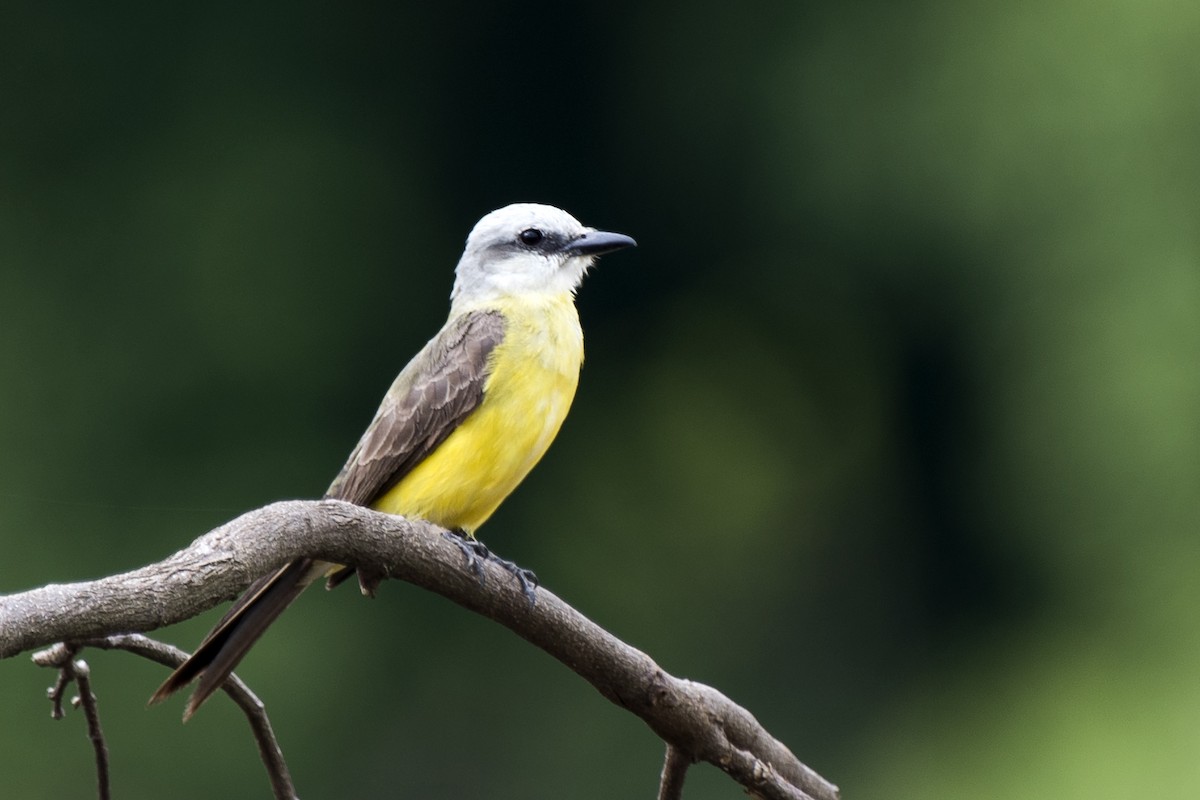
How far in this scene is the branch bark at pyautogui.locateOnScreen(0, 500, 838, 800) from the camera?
1.95 meters

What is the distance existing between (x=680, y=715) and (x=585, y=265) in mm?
1973

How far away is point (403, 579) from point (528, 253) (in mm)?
2048

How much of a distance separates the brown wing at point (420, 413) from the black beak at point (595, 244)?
479 millimetres

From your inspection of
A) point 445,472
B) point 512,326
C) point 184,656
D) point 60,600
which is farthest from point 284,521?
point 512,326

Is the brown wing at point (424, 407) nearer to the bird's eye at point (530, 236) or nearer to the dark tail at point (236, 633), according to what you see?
the dark tail at point (236, 633)

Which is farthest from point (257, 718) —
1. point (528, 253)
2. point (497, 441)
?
point (528, 253)

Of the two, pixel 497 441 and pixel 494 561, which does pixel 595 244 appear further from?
pixel 494 561

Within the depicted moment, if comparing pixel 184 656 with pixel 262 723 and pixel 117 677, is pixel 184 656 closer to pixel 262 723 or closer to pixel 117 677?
pixel 262 723

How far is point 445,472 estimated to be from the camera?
154 inches

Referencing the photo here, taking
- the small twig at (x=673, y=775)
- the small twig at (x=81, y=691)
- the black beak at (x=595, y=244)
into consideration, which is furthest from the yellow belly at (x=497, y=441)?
the small twig at (x=81, y=691)

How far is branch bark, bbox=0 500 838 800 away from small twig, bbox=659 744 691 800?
3cm

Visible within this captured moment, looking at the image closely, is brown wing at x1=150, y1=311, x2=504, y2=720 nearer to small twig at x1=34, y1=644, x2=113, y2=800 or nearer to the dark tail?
the dark tail

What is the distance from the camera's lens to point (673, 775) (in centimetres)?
310

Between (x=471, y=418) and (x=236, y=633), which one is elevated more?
(x=471, y=418)
